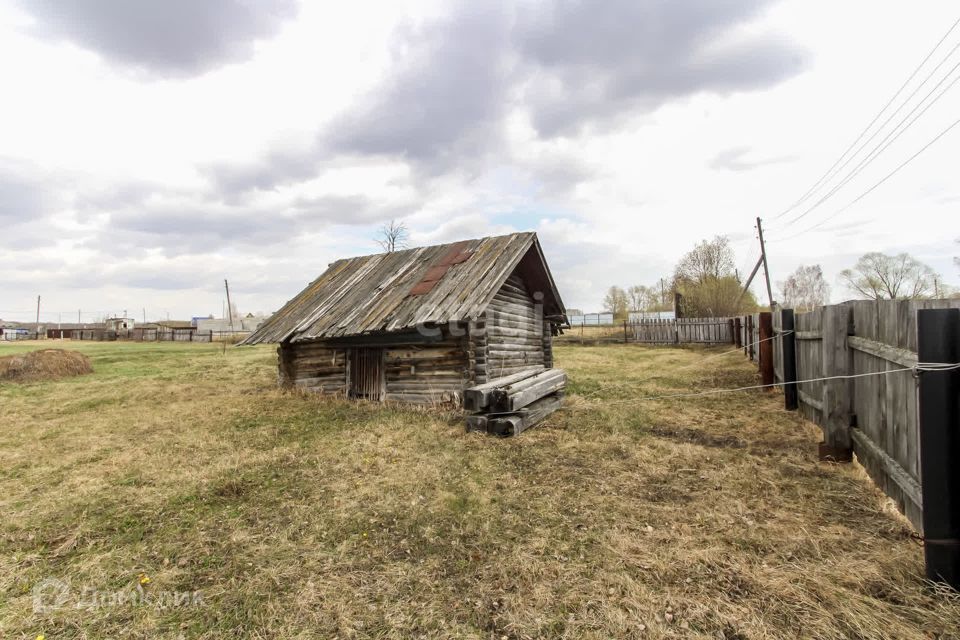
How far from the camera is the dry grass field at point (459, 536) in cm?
319

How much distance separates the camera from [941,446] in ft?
9.86

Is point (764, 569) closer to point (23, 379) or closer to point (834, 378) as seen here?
point (834, 378)

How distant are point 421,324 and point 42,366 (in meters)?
20.3

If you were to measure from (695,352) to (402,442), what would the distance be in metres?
21.4

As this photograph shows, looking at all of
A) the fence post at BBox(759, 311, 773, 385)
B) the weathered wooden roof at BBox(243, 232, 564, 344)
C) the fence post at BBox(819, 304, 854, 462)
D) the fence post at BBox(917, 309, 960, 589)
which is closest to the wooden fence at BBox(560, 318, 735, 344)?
the fence post at BBox(759, 311, 773, 385)

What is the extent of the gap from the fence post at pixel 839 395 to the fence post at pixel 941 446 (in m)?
3.10

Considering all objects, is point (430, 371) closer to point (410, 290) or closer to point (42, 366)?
point (410, 290)

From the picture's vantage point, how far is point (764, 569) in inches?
141

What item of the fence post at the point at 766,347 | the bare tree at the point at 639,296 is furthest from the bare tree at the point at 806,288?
the fence post at the point at 766,347

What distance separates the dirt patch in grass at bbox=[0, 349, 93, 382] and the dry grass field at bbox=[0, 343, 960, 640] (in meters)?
13.5

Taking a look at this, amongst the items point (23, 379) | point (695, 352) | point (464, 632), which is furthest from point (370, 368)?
point (695, 352)

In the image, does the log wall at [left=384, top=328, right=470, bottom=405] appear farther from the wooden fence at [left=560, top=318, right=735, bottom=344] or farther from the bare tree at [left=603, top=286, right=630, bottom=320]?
the bare tree at [left=603, top=286, right=630, bottom=320]

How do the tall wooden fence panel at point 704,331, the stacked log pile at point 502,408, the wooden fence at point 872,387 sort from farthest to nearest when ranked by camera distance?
the tall wooden fence panel at point 704,331 → the stacked log pile at point 502,408 → the wooden fence at point 872,387

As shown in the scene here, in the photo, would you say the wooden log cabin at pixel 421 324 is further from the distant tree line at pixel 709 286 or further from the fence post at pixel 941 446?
the distant tree line at pixel 709 286
